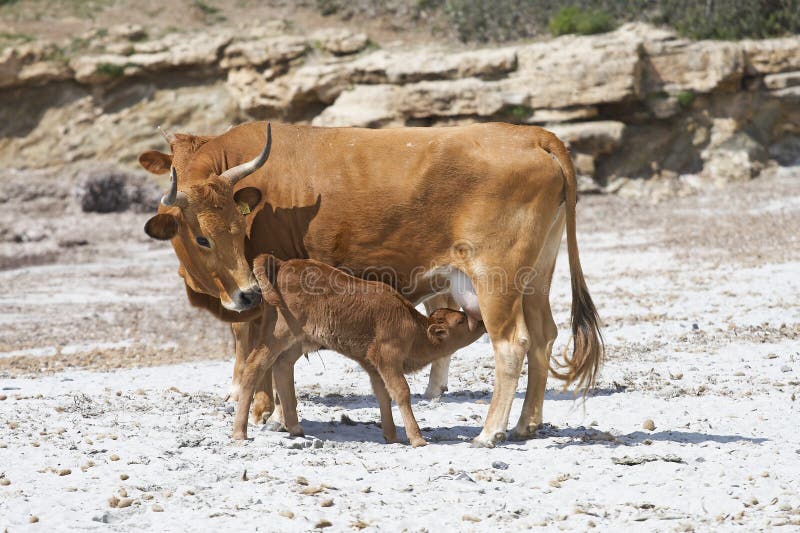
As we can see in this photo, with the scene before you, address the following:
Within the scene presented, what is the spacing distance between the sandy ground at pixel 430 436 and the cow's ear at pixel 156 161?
1947 mm

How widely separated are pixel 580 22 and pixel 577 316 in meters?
20.2

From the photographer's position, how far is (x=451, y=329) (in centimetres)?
773

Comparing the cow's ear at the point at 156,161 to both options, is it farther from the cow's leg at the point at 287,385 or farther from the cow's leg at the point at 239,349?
the cow's leg at the point at 287,385

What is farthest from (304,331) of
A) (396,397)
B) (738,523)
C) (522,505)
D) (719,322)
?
(719,322)

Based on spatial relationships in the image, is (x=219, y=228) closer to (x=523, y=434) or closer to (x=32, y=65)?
(x=523, y=434)

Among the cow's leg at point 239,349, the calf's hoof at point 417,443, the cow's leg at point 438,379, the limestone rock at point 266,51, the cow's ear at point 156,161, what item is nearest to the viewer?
the calf's hoof at point 417,443

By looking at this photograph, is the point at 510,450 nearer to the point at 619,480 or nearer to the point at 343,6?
the point at 619,480

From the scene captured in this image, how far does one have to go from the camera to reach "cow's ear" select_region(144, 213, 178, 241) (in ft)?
23.9

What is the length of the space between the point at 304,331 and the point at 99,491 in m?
1.90

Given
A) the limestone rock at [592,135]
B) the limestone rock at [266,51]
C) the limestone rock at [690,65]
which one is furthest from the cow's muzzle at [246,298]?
the limestone rock at [266,51]

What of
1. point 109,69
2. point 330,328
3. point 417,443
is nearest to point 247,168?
point 330,328

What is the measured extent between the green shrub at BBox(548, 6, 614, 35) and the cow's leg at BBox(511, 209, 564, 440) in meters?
19.8

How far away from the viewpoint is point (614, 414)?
822 cm

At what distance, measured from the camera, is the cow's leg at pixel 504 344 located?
24.2ft
